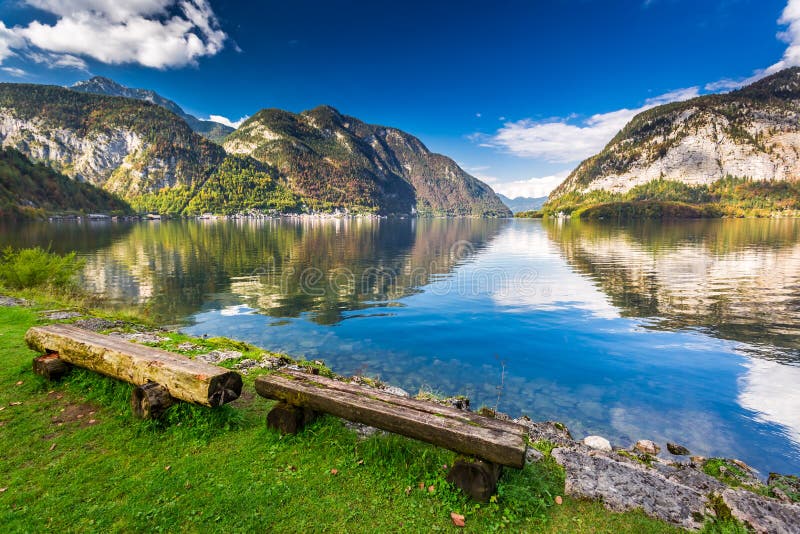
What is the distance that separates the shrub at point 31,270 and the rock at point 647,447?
33.0 meters

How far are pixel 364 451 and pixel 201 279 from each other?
37.6 meters

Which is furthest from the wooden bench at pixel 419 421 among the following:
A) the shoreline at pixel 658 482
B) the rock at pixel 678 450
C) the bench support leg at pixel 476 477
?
the rock at pixel 678 450

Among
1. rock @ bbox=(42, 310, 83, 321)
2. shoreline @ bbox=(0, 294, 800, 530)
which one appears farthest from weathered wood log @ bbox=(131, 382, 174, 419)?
rock @ bbox=(42, 310, 83, 321)

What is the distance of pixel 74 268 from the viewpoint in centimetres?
2744

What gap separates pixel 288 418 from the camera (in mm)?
7289

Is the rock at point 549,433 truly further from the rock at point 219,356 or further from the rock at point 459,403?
the rock at point 219,356

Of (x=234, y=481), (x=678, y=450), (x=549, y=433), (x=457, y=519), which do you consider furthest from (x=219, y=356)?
(x=678, y=450)

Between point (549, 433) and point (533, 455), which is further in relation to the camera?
point (549, 433)

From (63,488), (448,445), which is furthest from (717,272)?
(63,488)

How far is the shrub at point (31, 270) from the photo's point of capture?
A: 2466 cm

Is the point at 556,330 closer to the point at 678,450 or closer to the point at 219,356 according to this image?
the point at 678,450

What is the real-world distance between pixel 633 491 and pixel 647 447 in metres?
5.46

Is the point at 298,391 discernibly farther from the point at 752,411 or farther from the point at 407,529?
the point at 752,411

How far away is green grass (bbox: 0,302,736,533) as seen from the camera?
17.4ft
